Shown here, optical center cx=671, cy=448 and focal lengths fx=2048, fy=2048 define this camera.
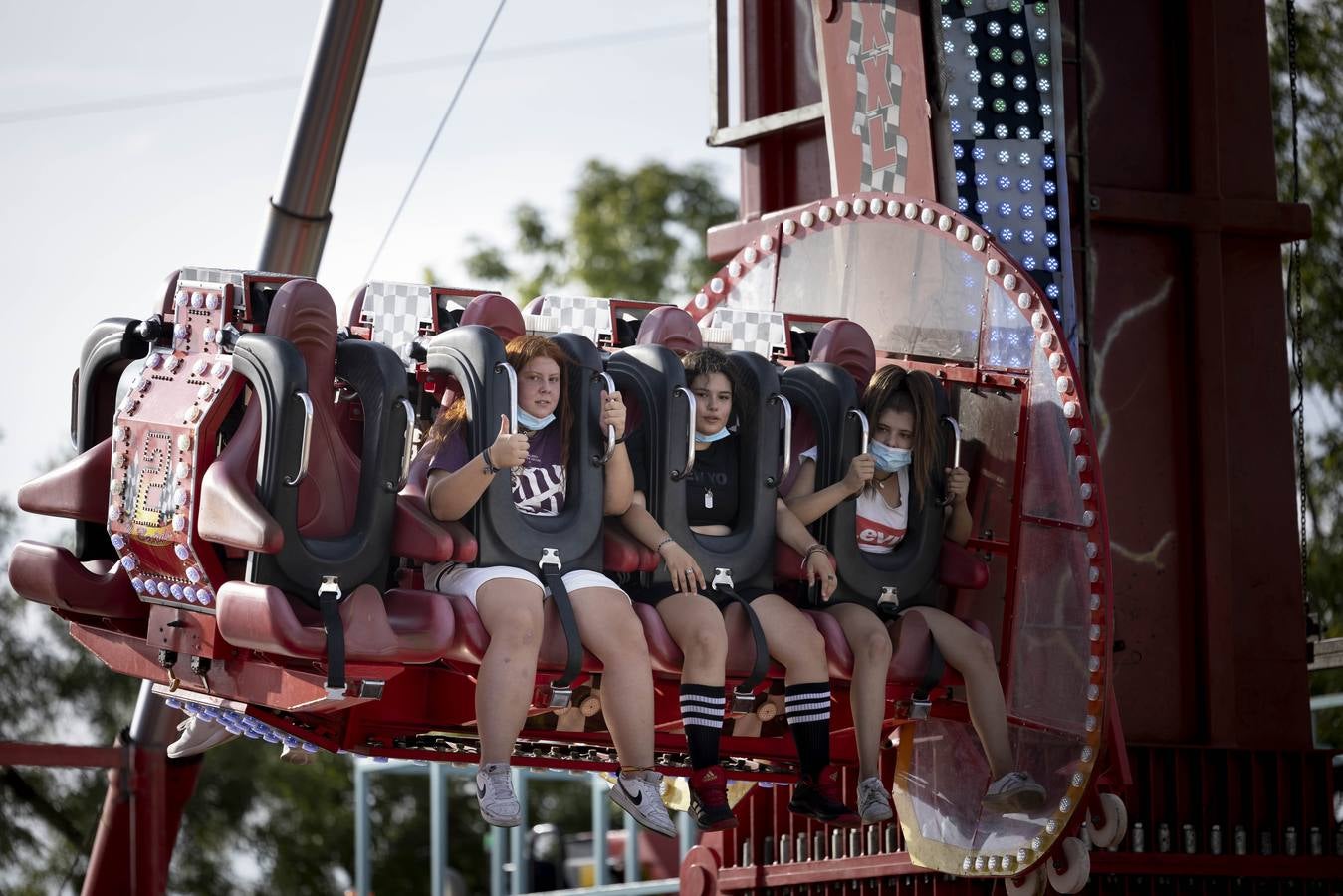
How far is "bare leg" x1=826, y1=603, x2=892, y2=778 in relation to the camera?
7.59m

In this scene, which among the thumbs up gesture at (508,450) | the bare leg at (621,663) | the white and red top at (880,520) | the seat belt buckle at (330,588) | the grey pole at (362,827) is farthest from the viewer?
the grey pole at (362,827)

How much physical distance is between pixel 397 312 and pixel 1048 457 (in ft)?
8.44

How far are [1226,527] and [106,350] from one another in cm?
512

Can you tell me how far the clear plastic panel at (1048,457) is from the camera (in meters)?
7.82

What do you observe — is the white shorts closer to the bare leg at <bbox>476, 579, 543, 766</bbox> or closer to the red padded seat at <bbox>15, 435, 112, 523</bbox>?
the bare leg at <bbox>476, 579, 543, 766</bbox>

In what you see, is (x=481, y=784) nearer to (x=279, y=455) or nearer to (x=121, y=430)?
(x=279, y=455)

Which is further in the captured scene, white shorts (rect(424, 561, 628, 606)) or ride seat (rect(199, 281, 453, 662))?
white shorts (rect(424, 561, 628, 606))

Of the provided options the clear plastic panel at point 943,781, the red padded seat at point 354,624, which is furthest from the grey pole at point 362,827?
the red padded seat at point 354,624

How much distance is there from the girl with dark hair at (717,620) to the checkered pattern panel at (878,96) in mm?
1944

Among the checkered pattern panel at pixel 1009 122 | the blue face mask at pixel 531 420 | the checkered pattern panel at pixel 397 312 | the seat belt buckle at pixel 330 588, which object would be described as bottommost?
the seat belt buckle at pixel 330 588

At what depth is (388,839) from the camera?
30109mm

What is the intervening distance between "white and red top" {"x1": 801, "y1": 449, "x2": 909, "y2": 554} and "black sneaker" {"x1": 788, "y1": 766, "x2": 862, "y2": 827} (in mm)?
940

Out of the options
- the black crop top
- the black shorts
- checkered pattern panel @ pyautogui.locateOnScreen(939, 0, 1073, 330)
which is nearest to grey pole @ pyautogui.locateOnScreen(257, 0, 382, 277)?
checkered pattern panel @ pyautogui.locateOnScreen(939, 0, 1073, 330)

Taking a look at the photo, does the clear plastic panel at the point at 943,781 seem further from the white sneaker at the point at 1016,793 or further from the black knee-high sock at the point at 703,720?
the black knee-high sock at the point at 703,720
